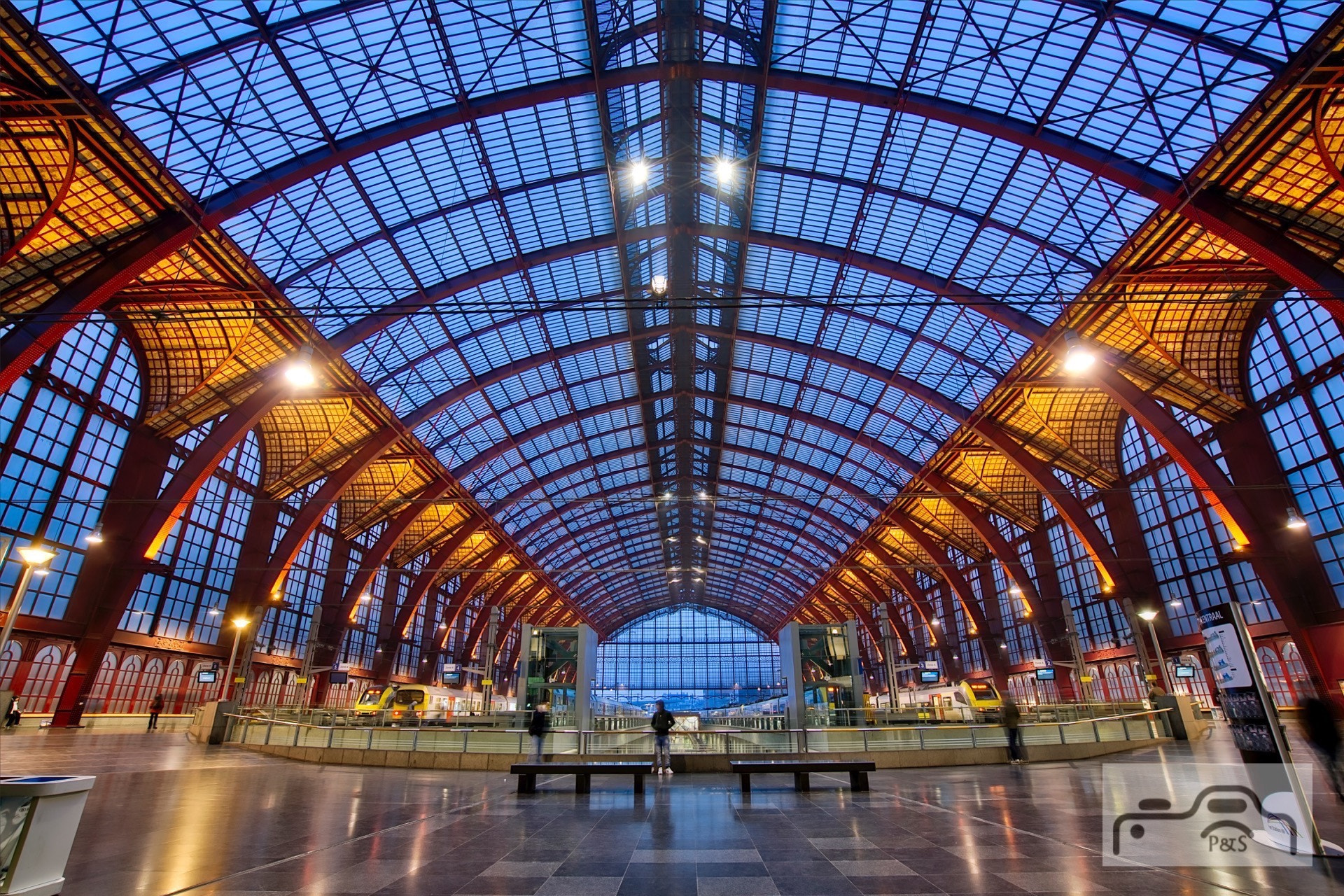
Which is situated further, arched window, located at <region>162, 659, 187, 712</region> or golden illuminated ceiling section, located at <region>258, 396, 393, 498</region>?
golden illuminated ceiling section, located at <region>258, 396, 393, 498</region>

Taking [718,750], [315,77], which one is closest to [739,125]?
[315,77]

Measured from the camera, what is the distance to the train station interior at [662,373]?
24.0 ft

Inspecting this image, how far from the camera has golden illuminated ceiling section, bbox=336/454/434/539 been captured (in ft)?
142

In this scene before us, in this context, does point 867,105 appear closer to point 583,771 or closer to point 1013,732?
point 1013,732

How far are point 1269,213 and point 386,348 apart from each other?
1370 inches

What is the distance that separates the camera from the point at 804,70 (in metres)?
21.1

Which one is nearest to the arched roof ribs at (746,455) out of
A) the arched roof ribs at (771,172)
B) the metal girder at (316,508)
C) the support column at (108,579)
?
the metal girder at (316,508)

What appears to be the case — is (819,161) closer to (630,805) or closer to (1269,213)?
(1269,213)

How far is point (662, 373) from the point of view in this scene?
4016 centimetres

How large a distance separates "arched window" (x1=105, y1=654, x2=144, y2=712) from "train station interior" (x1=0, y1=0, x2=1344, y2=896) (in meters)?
0.29

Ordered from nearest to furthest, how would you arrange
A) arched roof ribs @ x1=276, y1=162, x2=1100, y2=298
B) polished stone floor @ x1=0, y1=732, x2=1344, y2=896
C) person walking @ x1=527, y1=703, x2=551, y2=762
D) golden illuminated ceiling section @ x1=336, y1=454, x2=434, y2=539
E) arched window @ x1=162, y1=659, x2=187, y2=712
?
1. polished stone floor @ x1=0, y1=732, x2=1344, y2=896
2. person walking @ x1=527, y1=703, x2=551, y2=762
3. arched roof ribs @ x1=276, y1=162, x2=1100, y2=298
4. arched window @ x1=162, y1=659, x2=187, y2=712
5. golden illuminated ceiling section @ x1=336, y1=454, x2=434, y2=539

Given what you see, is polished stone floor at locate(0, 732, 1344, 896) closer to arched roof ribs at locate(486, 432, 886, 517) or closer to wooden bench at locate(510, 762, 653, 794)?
wooden bench at locate(510, 762, 653, 794)

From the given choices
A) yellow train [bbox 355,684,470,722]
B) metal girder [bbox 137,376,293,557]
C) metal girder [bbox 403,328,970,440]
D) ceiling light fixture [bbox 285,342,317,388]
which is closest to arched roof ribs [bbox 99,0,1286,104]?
ceiling light fixture [bbox 285,342,317,388]

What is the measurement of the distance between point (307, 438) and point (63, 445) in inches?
Answer: 461
